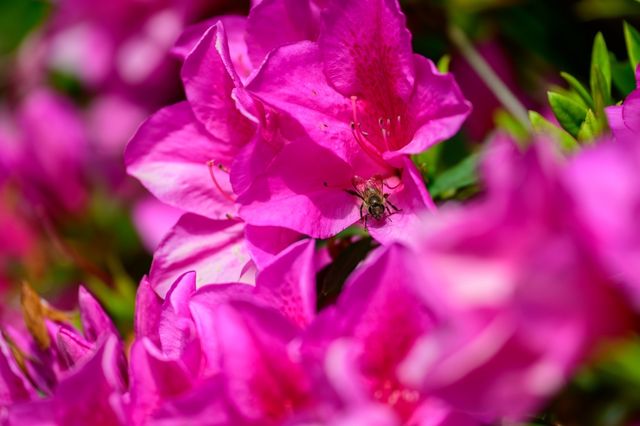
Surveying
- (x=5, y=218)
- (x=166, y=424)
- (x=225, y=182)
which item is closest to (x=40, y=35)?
(x=5, y=218)

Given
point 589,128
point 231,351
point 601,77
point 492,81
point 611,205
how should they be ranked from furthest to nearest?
point 492,81 → point 601,77 → point 589,128 → point 231,351 → point 611,205

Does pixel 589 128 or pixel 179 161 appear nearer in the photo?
pixel 589 128

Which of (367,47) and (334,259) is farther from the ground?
(367,47)

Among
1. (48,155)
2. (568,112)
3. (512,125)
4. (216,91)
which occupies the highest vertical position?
(216,91)

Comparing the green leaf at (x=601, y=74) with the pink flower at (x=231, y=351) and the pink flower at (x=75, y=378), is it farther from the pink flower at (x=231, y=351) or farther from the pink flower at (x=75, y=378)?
the pink flower at (x=75, y=378)

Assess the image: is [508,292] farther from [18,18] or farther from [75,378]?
[18,18]

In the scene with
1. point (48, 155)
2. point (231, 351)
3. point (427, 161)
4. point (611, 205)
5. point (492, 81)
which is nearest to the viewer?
point (611, 205)

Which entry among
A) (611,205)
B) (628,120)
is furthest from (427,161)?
(611,205)

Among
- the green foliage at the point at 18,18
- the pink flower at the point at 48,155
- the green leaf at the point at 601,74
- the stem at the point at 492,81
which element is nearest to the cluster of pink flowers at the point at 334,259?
the green leaf at the point at 601,74
